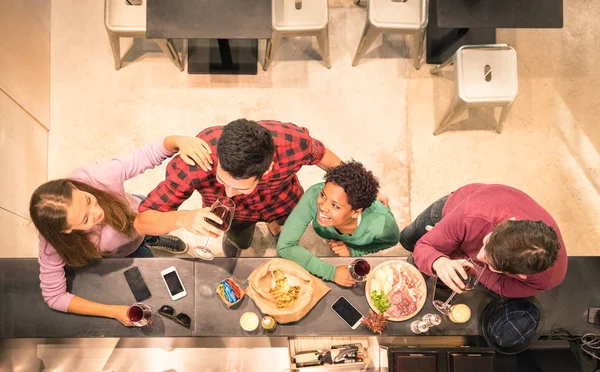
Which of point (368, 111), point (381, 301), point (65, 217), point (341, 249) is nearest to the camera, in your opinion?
point (65, 217)

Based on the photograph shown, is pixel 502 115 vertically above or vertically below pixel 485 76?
below

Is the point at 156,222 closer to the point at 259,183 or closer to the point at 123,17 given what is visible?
the point at 259,183

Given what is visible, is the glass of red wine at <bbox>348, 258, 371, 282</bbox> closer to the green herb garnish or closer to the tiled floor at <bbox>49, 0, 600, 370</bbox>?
the green herb garnish

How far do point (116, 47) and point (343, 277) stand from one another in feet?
8.90

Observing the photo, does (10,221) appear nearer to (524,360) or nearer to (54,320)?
(54,320)

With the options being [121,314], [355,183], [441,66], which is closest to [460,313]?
[355,183]

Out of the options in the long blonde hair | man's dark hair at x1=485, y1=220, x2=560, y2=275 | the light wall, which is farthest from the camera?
the light wall

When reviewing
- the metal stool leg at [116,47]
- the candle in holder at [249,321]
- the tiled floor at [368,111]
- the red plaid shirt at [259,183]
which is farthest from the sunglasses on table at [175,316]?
the metal stool leg at [116,47]

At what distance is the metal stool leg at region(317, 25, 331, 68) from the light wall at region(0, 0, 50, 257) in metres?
2.27


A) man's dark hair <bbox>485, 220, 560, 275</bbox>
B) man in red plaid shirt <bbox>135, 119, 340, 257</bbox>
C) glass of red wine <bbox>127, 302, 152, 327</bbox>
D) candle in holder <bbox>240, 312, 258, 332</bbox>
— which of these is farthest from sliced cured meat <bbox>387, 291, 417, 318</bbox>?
glass of red wine <bbox>127, 302, 152, 327</bbox>

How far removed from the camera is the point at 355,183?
2314mm

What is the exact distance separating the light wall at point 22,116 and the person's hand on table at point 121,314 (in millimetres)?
1209

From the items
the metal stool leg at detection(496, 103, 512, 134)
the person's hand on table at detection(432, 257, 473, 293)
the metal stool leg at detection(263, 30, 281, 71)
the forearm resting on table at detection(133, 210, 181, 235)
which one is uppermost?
the metal stool leg at detection(263, 30, 281, 71)

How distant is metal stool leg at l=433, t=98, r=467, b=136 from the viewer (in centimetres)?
355
